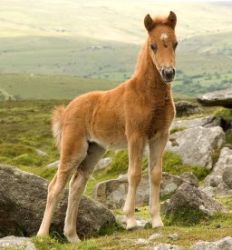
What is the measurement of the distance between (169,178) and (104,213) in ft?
23.6

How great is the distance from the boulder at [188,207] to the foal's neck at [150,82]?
3.33 metres

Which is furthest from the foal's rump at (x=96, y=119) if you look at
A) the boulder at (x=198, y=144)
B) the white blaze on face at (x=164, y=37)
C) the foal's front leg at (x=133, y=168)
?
the boulder at (x=198, y=144)

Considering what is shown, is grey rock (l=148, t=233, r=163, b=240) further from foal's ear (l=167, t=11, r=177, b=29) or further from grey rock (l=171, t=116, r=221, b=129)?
grey rock (l=171, t=116, r=221, b=129)

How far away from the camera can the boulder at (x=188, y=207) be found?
15.4 meters

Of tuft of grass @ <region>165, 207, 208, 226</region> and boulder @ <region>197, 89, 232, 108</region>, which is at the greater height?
tuft of grass @ <region>165, 207, 208, 226</region>

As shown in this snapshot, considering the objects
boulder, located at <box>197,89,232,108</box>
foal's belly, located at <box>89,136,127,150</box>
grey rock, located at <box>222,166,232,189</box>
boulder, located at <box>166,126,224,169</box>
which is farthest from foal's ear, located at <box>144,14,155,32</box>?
boulder, located at <box>197,89,232,108</box>

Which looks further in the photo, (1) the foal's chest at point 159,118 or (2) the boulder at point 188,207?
(2) the boulder at point 188,207

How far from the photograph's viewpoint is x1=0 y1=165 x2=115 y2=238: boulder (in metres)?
15.4

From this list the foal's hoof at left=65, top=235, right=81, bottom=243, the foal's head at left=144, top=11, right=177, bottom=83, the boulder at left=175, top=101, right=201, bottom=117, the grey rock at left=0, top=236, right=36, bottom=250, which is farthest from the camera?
the boulder at left=175, top=101, right=201, bottom=117

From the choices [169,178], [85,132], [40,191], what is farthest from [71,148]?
[169,178]

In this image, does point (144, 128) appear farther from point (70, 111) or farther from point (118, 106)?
point (70, 111)

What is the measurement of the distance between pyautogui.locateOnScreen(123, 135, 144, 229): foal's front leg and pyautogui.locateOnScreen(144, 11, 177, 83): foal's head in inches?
66.0

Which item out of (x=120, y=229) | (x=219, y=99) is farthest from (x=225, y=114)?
(x=120, y=229)

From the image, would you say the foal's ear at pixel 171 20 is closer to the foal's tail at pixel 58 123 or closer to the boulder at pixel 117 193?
the foal's tail at pixel 58 123
